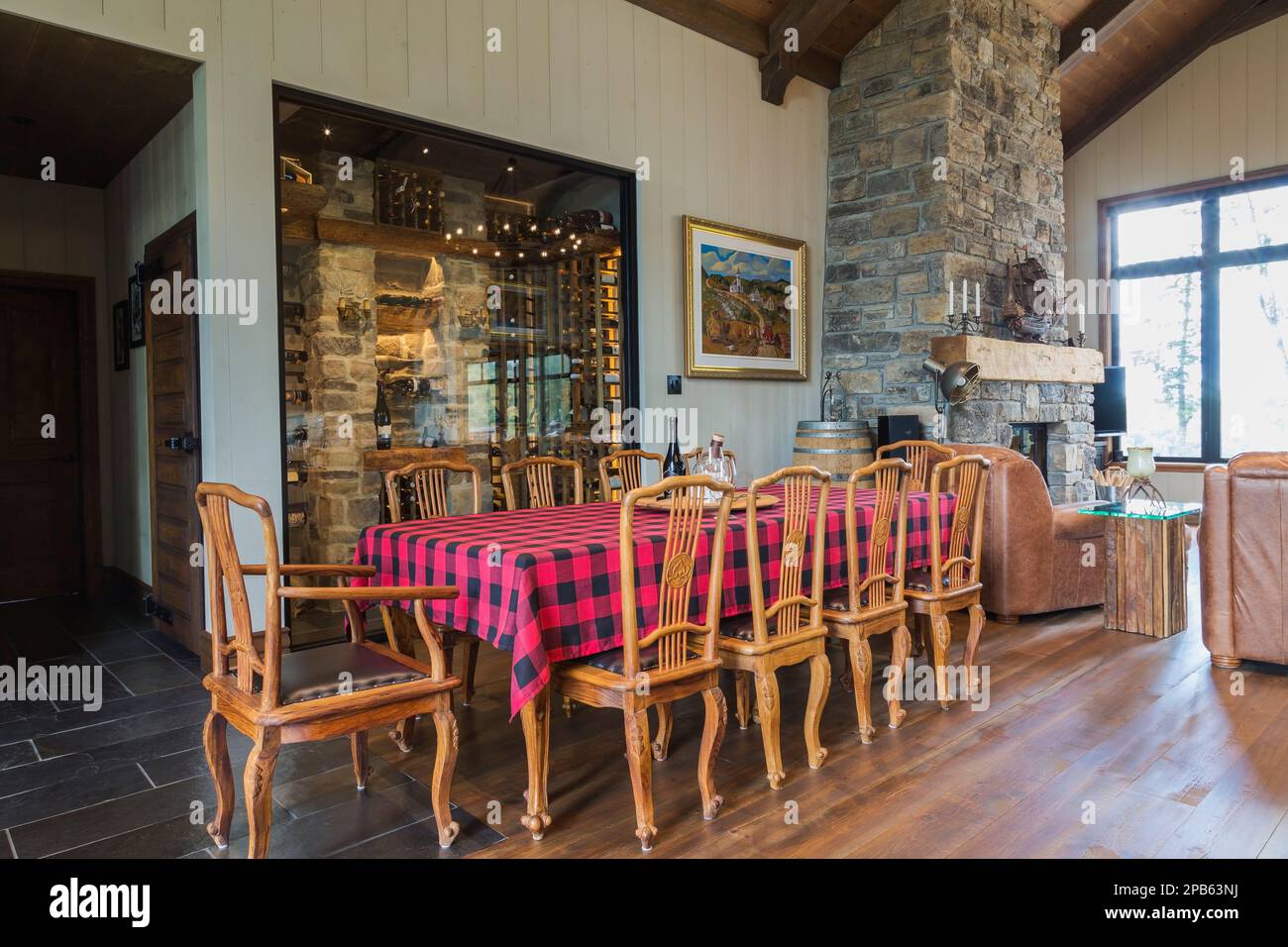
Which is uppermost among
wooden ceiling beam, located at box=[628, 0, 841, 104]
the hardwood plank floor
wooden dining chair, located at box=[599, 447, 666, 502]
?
wooden ceiling beam, located at box=[628, 0, 841, 104]

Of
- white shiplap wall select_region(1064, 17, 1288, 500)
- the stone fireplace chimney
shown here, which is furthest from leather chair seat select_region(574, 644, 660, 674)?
white shiplap wall select_region(1064, 17, 1288, 500)

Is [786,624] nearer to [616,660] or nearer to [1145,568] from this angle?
[616,660]

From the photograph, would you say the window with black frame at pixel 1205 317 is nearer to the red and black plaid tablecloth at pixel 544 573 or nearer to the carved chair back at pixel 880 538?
the carved chair back at pixel 880 538

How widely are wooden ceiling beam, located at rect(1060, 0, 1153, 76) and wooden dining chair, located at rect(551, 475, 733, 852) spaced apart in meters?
7.08

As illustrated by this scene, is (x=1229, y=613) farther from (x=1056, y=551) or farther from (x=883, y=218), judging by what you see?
(x=883, y=218)

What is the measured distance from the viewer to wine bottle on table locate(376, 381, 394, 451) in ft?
14.1

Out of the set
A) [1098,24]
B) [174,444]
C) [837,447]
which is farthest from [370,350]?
[1098,24]

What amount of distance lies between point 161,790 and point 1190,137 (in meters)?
9.88

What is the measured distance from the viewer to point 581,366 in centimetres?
509

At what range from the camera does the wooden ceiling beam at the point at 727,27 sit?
528 centimetres

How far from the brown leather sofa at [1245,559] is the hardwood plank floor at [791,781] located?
145mm

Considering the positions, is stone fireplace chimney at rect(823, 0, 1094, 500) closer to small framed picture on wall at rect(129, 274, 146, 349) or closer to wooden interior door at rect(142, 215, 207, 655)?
wooden interior door at rect(142, 215, 207, 655)

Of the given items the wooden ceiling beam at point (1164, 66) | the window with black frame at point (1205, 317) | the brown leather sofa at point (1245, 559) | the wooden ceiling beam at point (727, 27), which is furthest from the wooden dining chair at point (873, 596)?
the wooden ceiling beam at point (1164, 66)

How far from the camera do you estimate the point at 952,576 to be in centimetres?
324
